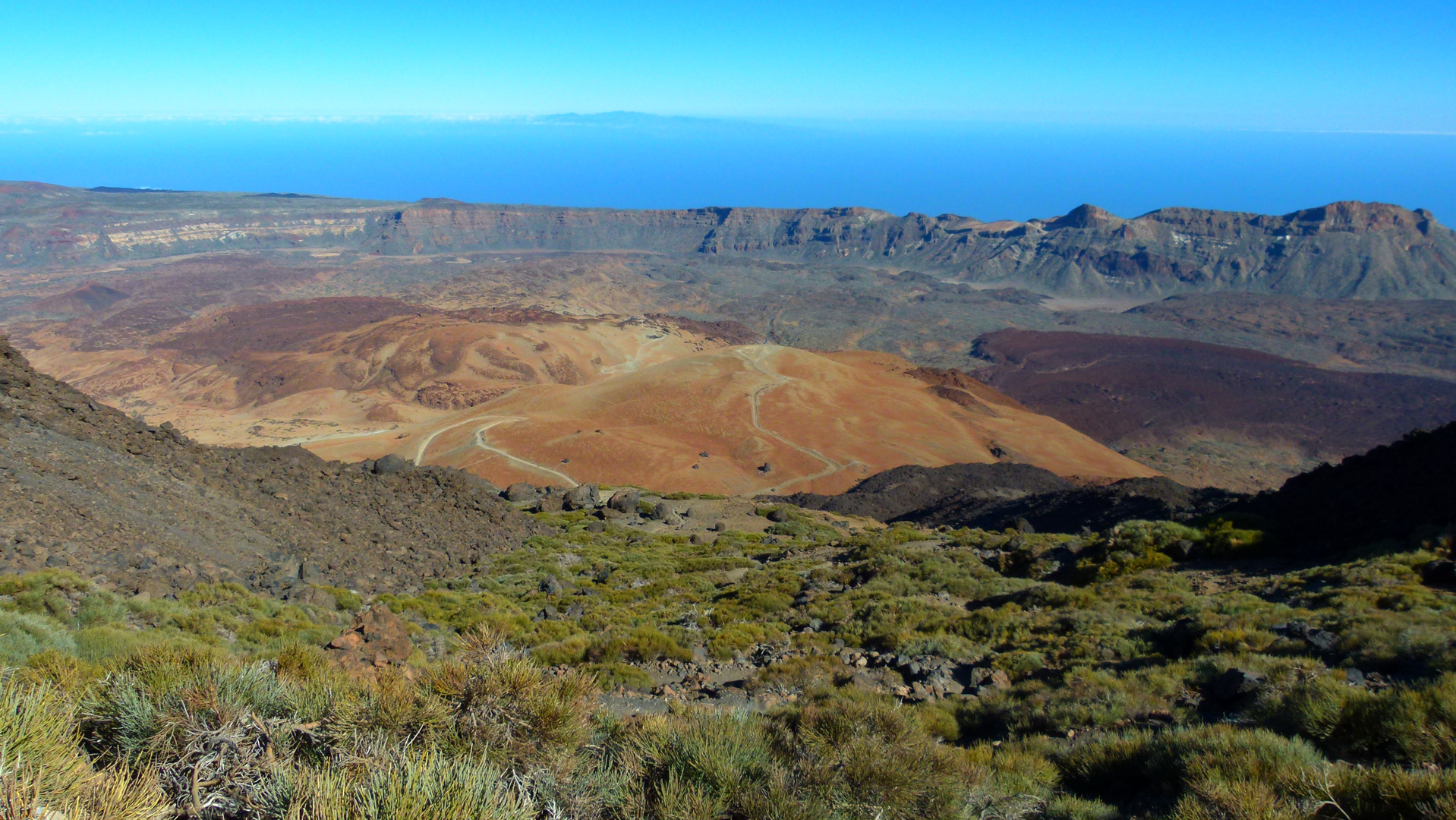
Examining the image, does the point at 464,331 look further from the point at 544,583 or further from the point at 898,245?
the point at 898,245

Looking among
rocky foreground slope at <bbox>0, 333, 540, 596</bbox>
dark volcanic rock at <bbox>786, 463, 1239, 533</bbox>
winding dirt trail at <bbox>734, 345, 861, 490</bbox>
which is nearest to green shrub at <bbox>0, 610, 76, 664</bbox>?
rocky foreground slope at <bbox>0, 333, 540, 596</bbox>

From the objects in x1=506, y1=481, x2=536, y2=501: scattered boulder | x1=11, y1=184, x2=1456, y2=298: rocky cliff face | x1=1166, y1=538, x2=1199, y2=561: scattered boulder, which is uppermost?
x1=11, y1=184, x2=1456, y2=298: rocky cliff face

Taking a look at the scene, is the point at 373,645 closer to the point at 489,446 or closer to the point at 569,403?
the point at 489,446

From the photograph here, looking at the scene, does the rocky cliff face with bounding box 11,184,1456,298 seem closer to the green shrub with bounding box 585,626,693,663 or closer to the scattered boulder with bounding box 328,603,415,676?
the green shrub with bounding box 585,626,693,663

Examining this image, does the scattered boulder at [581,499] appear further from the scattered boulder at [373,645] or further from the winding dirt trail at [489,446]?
the scattered boulder at [373,645]

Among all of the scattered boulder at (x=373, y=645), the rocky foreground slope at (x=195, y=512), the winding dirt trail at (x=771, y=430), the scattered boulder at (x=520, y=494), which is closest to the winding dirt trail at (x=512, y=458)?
the scattered boulder at (x=520, y=494)
